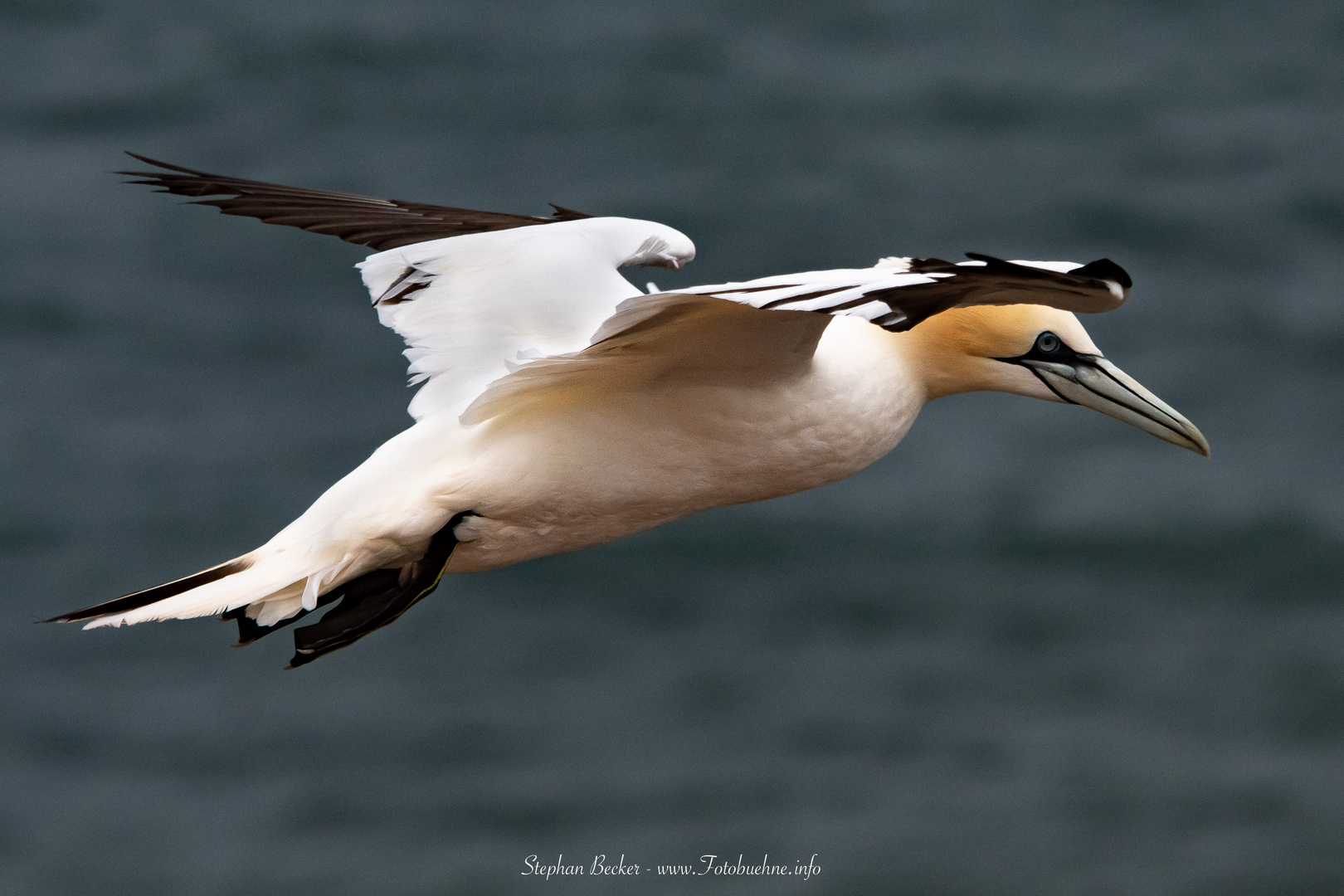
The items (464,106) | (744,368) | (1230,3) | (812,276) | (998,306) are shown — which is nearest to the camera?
(812,276)

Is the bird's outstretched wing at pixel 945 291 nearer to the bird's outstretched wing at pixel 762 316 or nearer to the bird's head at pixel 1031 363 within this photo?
the bird's outstretched wing at pixel 762 316

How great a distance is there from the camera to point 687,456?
640 centimetres

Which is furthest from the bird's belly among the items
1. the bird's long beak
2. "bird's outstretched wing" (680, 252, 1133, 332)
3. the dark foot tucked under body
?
"bird's outstretched wing" (680, 252, 1133, 332)

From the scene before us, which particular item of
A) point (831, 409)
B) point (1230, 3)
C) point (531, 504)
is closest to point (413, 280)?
point (531, 504)

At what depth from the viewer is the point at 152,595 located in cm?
630

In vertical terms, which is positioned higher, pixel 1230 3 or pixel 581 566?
pixel 1230 3

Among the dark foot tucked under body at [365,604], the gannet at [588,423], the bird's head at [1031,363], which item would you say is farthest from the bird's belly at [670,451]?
the bird's head at [1031,363]

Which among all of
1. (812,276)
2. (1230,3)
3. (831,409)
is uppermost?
(1230,3)

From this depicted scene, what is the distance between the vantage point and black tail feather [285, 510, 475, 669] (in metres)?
6.34

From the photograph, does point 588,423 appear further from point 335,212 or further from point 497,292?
point 335,212

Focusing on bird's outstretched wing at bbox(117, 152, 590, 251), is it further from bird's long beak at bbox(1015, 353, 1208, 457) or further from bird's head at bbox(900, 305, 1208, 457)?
bird's long beak at bbox(1015, 353, 1208, 457)

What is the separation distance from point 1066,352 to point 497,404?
2048 millimetres

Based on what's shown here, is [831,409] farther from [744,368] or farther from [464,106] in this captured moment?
[464,106]

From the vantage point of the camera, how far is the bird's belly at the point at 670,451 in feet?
20.7
